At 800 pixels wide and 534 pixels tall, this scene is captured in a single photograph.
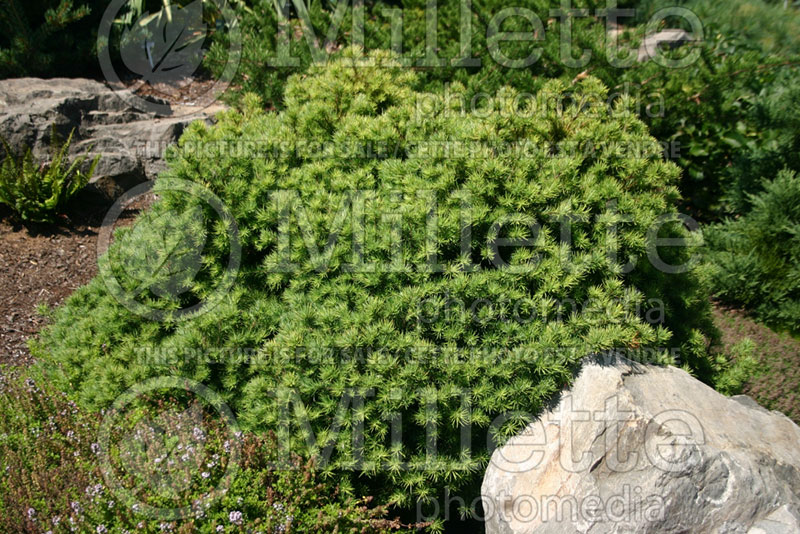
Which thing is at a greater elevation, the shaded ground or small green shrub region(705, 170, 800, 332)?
small green shrub region(705, 170, 800, 332)

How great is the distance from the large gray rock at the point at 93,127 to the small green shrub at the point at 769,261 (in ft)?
17.2

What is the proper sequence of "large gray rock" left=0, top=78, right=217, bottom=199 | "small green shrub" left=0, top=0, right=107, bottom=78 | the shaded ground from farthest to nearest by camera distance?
1. "small green shrub" left=0, top=0, right=107, bottom=78
2. "large gray rock" left=0, top=78, right=217, bottom=199
3. the shaded ground

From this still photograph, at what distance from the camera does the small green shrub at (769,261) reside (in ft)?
15.5

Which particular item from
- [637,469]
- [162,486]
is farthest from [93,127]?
[637,469]

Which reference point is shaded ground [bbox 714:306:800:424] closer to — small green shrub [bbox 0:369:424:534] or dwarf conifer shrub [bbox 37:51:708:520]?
dwarf conifer shrub [bbox 37:51:708:520]

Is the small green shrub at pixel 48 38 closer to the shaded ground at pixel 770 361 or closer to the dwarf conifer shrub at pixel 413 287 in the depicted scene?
the dwarf conifer shrub at pixel 413 287

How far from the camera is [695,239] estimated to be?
3.70 m

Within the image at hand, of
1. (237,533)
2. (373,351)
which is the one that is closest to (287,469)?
(237,533)

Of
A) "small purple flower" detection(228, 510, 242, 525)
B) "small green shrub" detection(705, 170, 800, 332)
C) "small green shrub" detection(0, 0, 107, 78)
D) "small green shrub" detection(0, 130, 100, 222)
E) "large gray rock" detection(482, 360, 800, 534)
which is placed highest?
"small green shrub" detection(0, 0, 107, 78)

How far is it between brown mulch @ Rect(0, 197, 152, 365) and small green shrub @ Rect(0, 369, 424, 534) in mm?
1226

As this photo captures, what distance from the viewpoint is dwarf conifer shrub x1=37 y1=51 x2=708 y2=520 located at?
3.10 m

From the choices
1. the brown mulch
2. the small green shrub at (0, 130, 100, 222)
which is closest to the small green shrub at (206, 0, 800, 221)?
the small green shrub at (0, 130, 100, 222)

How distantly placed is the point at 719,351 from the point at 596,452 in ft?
5.46

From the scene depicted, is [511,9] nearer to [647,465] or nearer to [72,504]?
[647,465]
